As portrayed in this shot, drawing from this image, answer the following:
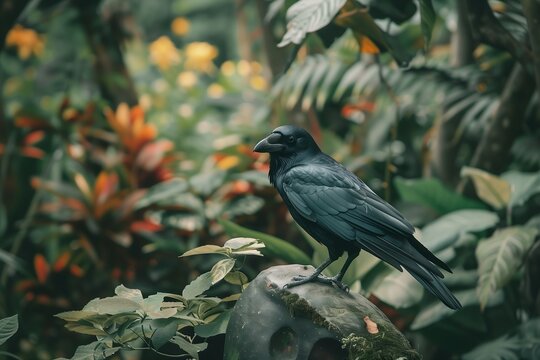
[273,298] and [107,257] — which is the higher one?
[273,298]

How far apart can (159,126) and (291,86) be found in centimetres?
173

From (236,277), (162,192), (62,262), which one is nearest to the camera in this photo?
(236,277)

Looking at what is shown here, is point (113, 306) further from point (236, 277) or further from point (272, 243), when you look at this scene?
point (272, 243)

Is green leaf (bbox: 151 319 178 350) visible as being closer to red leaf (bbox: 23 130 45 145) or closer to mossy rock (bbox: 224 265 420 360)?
mossy rock (bbox: 224 265 420 360)

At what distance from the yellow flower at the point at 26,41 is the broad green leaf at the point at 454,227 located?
13.3 feet

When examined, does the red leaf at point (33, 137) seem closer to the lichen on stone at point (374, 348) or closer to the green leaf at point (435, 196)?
the green leaf at point (435, 196)

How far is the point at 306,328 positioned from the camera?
238cm

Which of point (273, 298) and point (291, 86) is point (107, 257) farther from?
point (273, 298)

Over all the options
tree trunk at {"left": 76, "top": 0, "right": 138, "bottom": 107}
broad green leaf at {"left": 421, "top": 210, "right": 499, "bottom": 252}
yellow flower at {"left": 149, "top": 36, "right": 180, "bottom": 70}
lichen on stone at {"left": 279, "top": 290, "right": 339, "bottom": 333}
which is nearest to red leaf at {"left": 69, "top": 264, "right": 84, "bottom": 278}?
tree trunk at {"left": 76, "top": 0, "right": 138, "bottom": 107}

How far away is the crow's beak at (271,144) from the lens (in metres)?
2.60

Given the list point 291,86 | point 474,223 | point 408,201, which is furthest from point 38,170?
point 474,223

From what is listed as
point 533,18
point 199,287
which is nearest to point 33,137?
point 199,287

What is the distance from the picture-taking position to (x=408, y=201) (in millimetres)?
4242

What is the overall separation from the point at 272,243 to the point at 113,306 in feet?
3.93
